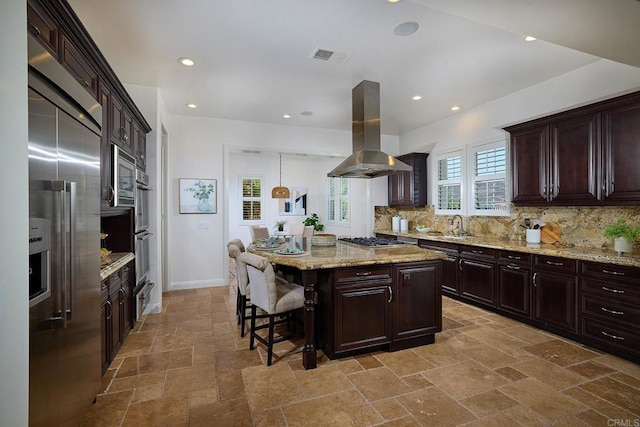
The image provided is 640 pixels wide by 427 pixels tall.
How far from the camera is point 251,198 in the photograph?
9164 mm

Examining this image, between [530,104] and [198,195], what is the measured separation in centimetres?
497

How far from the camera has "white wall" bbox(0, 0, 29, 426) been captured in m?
1.00

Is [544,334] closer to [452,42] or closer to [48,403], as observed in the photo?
[452,42]

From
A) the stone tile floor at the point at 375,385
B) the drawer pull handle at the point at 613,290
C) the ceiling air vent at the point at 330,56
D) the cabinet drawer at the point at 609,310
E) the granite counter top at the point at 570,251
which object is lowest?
the stone tile floor at the point at 375,385

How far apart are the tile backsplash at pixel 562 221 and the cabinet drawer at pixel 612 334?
1.03 metres

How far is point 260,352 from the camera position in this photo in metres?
2.91

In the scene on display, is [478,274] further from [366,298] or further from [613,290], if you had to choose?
[366,298]

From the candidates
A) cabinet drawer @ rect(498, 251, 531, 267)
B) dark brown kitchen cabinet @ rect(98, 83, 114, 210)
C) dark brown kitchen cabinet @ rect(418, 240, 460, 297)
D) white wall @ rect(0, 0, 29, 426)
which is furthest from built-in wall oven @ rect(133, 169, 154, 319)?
cabinet drawer @ rect(498, 251, 531, 267)

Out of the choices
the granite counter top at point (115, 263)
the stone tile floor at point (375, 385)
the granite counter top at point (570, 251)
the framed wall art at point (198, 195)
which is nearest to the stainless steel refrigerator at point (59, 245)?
the granite counter top at point (115, 263)

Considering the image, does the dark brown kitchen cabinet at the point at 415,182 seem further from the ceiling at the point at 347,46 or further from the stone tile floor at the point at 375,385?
the stone tile floor at the point at 375,385

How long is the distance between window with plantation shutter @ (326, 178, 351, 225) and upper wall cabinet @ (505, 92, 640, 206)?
4.44 m

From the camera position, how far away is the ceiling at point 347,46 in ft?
6.57

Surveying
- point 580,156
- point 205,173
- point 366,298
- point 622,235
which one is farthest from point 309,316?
point 205,173

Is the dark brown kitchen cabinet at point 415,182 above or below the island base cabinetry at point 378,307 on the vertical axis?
above
